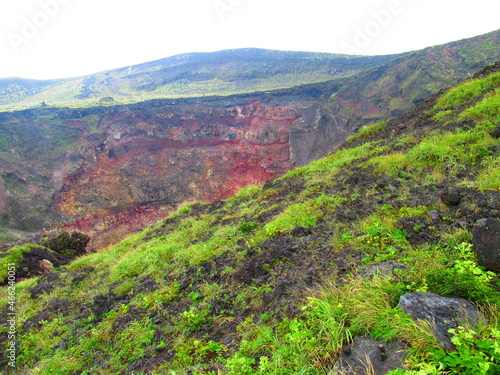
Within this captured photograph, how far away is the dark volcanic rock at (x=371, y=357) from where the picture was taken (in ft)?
5.55

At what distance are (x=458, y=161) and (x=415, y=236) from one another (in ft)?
11.2

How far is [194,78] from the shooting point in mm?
47625

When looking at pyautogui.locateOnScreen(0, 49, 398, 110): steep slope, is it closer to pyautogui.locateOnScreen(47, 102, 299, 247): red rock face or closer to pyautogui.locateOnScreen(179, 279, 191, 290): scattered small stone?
pyautogui.locateOnScreen(47, 102, 299, 247): red rock face

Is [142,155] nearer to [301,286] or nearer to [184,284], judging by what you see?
[184,284]

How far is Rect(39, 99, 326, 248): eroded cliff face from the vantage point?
25.2 meters

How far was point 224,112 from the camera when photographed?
1230 inches

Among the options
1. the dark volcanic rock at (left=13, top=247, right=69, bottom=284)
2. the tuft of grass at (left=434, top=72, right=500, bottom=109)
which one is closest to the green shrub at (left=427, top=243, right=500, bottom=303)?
the tuft of grass at (left=434, top=72, right=500, bottom=109)

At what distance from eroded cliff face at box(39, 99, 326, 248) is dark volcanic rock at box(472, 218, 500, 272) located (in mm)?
25986

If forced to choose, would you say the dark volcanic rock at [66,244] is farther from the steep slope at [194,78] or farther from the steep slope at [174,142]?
the steep slope at [194,78]

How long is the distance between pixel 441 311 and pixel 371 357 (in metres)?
0.63

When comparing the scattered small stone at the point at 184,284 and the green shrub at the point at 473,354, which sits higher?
the green shrub at the point at 473,354

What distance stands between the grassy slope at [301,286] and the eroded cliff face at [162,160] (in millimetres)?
19797

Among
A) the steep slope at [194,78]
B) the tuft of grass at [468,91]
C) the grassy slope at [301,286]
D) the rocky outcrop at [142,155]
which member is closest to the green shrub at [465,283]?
the grassy slope at [301,286]

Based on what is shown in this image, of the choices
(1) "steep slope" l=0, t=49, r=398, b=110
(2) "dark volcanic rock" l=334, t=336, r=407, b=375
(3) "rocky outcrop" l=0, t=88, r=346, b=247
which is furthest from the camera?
(1) "steep slope" l=0, t=49, r=398, b=110
